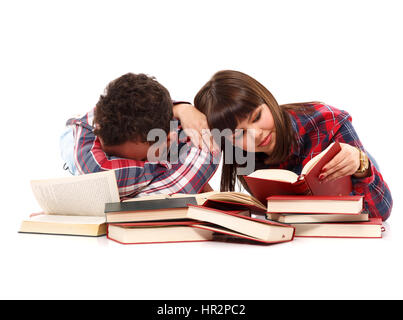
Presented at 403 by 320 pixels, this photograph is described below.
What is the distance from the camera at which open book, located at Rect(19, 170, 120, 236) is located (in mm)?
1498

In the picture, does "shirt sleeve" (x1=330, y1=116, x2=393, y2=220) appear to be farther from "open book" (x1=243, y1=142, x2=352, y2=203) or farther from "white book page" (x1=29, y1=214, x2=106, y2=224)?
"white book page" (x1=29, y1=214, x2=106, y2=224)

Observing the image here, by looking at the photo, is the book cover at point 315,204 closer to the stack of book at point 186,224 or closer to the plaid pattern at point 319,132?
the stack of book at point 186,224

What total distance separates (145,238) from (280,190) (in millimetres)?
448

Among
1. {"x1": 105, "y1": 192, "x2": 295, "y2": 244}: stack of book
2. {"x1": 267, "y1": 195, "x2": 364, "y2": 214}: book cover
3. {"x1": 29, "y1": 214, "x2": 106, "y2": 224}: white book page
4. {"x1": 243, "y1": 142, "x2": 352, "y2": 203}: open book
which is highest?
{"x1": 243, "y1": 142, "x2": 352, "y2": 203}: open book

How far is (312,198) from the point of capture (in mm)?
1354

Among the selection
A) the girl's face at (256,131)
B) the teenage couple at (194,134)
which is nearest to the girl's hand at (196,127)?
the teenage couple at (194,134)

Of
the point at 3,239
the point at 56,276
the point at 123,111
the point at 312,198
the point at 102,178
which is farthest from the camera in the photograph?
the point at 123,111

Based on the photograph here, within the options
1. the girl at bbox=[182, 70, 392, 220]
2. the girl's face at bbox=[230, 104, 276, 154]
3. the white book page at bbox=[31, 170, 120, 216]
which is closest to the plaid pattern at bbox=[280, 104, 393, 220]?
the girl at bbox=[182, 70, 392, 220]

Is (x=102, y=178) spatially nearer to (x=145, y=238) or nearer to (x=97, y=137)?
(x=145, y=238)

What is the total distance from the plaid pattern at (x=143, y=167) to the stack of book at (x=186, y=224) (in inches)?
18.1

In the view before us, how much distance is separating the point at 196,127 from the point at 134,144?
0.28 metres

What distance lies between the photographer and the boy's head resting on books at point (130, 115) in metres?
1.93

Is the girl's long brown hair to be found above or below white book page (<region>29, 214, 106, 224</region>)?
above

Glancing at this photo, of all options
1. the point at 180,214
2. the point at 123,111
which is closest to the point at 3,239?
the point at 180,214
